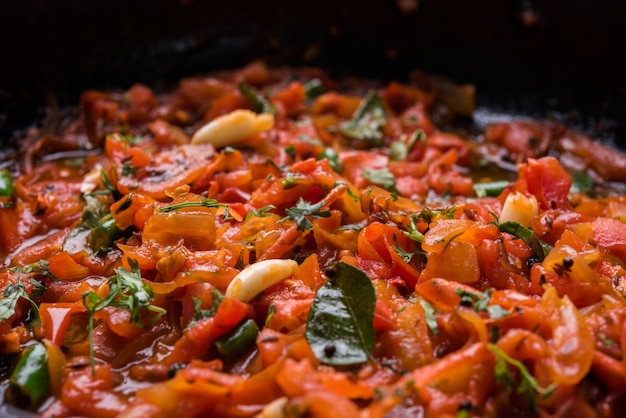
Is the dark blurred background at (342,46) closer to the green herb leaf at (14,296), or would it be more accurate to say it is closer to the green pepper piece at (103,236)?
the green pepper piece at (103,236)

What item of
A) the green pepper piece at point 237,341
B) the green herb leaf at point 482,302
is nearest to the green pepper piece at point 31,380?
the green pepper piece at point 237,341

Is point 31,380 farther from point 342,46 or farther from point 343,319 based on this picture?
point 342,46

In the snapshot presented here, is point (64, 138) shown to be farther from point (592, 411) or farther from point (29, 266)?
point (592, 411)

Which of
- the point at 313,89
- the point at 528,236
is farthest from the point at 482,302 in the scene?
the point at 313,89

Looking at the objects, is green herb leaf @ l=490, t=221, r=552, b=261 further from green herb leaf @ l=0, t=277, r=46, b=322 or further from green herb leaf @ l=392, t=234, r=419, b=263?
green herb leaf @ l=0, t=277, r=46, b=322

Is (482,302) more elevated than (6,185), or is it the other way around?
(6,185)
